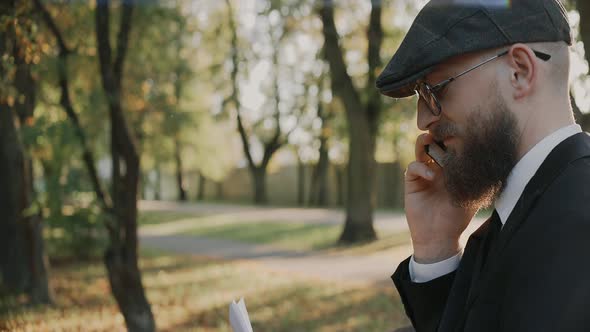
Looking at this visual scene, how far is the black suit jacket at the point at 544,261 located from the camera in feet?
4.68

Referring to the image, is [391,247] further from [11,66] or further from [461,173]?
[461,173]

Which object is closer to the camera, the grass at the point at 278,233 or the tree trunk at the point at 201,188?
the grass at the point at 278,233

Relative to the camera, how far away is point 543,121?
5.72 feet

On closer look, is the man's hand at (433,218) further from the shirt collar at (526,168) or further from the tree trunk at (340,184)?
the tree trunk at (340,184)

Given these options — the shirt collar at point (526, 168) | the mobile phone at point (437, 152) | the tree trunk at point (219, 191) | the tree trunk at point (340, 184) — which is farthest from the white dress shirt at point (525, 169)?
the tree trunk at point (219, 191)

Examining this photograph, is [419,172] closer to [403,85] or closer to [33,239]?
[403,85]

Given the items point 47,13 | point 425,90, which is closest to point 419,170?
point 425,90

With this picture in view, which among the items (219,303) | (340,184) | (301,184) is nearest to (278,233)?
(219,303)

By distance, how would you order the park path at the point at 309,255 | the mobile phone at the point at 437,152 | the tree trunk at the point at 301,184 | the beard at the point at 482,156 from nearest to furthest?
the beard at the point at 482,156
the mobile phone at the point at 437,152
the park path at the point at 309,255
the tree trunk at the point at 301,184

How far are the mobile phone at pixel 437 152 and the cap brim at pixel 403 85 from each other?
0.20 metres

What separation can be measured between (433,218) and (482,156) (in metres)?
0.52

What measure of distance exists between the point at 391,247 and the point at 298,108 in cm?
1995

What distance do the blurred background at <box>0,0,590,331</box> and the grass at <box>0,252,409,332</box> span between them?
0.03 meters

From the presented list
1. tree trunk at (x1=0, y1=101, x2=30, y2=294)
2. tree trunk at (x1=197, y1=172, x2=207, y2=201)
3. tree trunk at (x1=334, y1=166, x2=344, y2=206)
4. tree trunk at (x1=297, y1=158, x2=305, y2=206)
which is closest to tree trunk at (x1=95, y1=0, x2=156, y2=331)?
tree trunk at (x1=0, y1=101, x2=30, y2=294)
